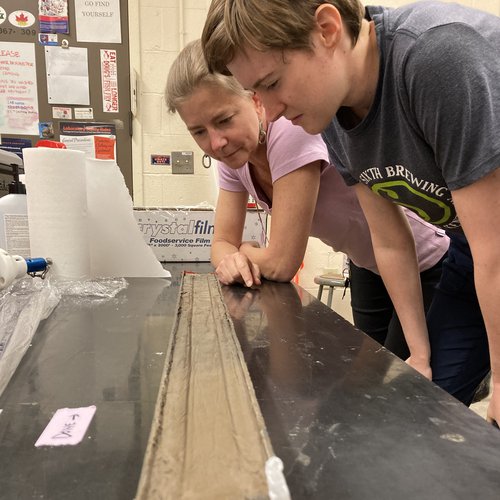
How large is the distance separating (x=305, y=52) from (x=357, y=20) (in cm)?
10

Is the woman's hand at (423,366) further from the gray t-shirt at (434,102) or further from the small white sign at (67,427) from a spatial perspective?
the small white sign at (67,427)

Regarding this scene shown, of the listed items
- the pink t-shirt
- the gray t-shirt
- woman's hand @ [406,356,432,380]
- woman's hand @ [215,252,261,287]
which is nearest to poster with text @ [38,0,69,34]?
the pink t-shirt

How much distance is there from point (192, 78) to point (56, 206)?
1.27 feet

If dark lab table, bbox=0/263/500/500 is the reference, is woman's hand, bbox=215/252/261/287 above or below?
below

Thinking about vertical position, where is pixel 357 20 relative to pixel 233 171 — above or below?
above

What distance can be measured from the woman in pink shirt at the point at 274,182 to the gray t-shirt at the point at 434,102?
0.63 feet

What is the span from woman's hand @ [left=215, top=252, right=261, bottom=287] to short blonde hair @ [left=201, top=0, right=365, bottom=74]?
0.45 m

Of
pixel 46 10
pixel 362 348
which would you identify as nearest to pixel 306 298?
pixel 362 348

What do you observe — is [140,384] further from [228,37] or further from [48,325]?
[228,37]

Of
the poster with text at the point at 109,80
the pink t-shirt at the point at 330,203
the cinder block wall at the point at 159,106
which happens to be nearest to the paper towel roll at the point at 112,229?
the pink t-shirt at the point at 330,203

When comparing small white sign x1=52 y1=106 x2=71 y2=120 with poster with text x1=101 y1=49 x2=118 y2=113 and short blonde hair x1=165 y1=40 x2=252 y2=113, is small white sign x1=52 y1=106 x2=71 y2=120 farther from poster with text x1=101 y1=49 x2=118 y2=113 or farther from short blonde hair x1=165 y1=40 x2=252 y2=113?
short blonde hair x1=165 y1=40 x2=252 y2=113

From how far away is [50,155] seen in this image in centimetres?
83

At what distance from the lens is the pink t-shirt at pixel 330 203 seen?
36.3 inches

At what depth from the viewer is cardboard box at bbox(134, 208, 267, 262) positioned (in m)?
1.42
